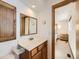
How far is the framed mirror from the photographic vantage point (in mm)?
2993

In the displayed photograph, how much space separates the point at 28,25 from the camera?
11.2 feet

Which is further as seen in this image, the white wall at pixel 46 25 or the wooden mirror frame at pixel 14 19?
the white wall at pixel 46 25

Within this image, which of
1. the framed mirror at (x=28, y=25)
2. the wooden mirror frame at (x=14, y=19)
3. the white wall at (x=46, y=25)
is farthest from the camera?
the white wall at (x=46, y=25)

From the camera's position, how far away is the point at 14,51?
90.4 inches

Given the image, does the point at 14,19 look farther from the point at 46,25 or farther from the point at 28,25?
the point at 46,25

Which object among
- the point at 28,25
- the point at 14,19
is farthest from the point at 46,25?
the point at 14,19

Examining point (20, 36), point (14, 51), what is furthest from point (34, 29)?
point (14, 51)

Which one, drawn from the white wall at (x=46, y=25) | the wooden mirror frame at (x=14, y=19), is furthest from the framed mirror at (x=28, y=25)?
the wooden mirror frame at (x=14, y=19)

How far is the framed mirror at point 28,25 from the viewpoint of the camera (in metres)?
2.99

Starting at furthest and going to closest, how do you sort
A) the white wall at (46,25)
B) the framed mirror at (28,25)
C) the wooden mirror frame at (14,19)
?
the white wall at (46,25) → the framed mirror at (28,25) → the wooden mirror frame at (14,19)

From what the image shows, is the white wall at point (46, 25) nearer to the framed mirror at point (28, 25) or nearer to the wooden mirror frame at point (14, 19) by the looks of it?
the framed mirror at point (28, 25)

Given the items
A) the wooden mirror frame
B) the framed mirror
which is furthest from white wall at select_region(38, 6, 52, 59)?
the wooden mirror frame

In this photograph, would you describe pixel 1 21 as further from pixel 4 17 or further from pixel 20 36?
pixel 20 36

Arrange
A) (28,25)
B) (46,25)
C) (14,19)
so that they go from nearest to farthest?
(14,19) → (28,25) → (46,25)
